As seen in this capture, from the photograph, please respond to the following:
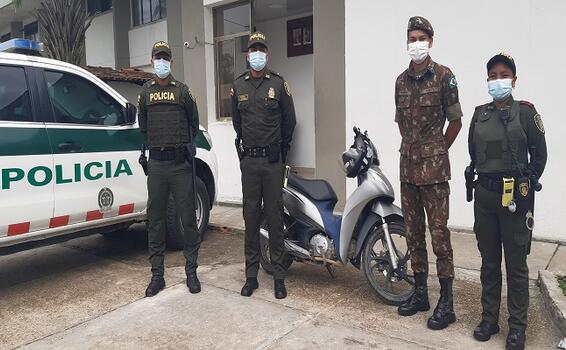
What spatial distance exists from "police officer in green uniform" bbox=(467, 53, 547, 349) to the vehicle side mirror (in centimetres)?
335

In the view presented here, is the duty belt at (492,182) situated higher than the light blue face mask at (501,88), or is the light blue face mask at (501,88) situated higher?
the light blue face mask at (501,88)

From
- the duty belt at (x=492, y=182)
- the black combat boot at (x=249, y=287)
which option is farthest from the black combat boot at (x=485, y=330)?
the black combat boot at (x=249, y=287)

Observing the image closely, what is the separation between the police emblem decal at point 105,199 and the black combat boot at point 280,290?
1.90 meters

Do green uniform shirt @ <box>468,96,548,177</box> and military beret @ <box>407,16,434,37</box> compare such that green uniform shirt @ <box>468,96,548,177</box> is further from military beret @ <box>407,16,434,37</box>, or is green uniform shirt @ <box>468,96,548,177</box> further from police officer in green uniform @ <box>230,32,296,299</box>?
police officer in green uniform @ <box>230,32,296,299</box>

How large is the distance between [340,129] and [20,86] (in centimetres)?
421

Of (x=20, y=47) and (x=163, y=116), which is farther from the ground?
(x=20, y=47)

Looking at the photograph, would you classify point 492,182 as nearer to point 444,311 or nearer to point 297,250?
point 444,311

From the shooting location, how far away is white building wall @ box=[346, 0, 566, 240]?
543 cm

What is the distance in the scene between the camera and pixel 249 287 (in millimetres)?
4293

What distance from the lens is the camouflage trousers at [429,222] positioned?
11.5 ft

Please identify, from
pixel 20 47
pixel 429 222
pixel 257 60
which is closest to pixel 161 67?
pixel 257 60

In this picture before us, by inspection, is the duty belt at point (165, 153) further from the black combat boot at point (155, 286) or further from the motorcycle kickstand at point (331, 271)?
the motorcycle kickstand at point (331, 271)

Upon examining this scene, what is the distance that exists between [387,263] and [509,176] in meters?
1.25

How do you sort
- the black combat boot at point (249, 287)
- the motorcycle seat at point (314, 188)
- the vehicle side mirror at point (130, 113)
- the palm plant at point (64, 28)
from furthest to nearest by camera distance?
the palm plant at point (64, 28)
the vehicle side mirror at point (130, 113)
the motorcycle seat at point (314, 188)
the black combat boot at point (249, 287)
